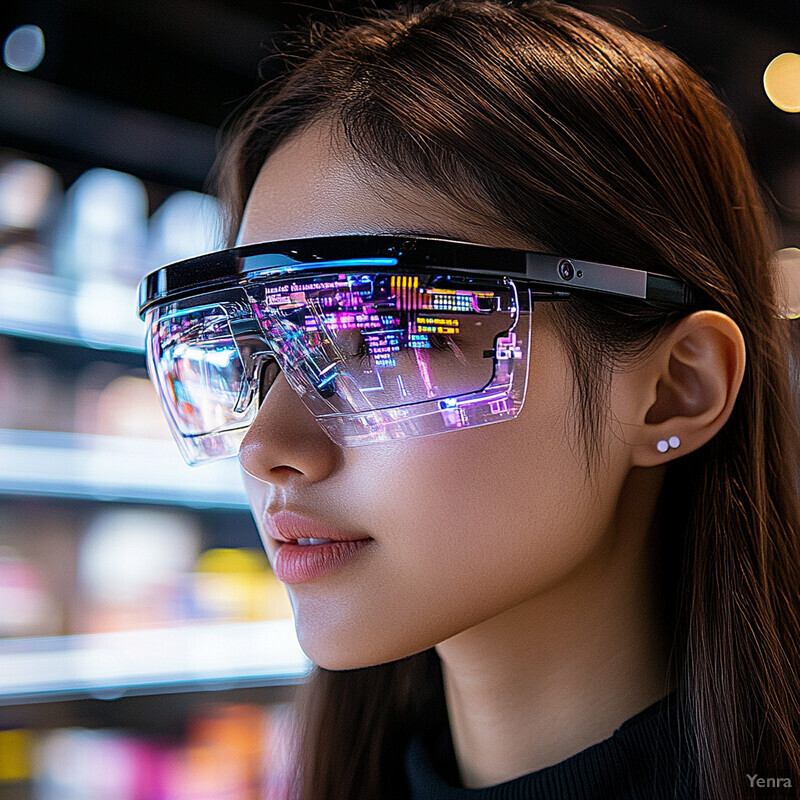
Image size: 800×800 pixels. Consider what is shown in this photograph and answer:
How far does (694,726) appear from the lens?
2.58ft

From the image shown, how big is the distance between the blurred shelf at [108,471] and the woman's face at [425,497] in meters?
0.94

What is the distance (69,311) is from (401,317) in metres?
1.38

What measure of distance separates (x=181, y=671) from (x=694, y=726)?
1.48 m

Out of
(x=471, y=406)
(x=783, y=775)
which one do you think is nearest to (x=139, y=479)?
(x=471, y=406)

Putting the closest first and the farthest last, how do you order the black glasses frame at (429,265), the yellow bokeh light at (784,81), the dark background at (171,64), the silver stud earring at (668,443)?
the black glasses frame at (429,265)
the silver stud earring at (668,443)
the dark background at (171,64)
the yellow bokeh light at (784,81)

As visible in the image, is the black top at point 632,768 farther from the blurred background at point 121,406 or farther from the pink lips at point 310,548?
the blurred background at point 121,406

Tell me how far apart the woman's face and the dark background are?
3.73ft

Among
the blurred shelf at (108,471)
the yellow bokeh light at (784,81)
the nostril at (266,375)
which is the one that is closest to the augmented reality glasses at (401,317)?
the nostril at (266,375)

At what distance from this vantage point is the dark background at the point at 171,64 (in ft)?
5.74

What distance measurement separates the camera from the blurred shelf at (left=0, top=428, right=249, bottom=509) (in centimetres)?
179

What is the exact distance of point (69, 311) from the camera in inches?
73.3

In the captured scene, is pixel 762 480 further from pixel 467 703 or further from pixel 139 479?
pixel 139 479
